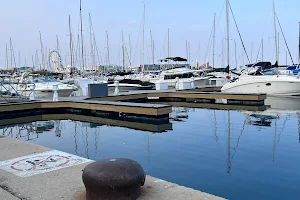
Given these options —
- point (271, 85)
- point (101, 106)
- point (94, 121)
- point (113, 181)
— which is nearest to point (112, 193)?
point (113, 181)

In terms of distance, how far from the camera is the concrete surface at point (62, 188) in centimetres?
386

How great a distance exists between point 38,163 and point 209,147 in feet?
14.9

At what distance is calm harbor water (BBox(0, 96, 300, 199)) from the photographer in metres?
5.78

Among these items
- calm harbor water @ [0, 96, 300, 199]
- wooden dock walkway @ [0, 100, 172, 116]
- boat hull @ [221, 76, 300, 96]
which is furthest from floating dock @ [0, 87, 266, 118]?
boat hull @ [221, 76, 300, 96]

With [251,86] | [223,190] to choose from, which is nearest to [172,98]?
[251,86]

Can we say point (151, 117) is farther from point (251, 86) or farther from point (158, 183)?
point (251, 86)

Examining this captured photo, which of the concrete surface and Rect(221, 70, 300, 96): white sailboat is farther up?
Rect(221, 70, 300, 96): white sailboat

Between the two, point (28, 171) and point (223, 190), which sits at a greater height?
point (28, 171)

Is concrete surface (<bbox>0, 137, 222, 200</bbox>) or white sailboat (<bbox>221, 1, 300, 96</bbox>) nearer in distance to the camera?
concrete surface (<bbox>0, 137, 222, 200</bbox>)

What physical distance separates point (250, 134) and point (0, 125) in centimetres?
916

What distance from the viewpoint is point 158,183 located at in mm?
4305

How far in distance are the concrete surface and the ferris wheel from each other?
50391 millimetres

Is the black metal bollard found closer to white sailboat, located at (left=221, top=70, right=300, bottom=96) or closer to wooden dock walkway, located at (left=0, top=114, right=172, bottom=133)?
wooden dock walkway, located at (left=0, top=114, right=172, bottom=133)

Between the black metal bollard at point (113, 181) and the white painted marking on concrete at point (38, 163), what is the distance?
1.56 meters
